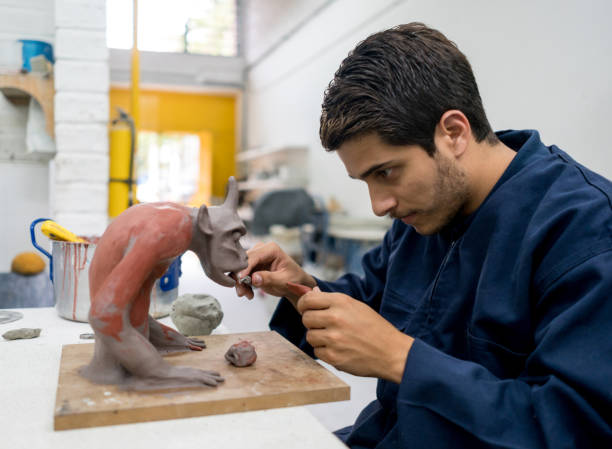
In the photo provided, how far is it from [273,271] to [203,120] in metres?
6.78

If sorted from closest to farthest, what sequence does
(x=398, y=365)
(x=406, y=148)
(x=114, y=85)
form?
(x=398, y=365), (x=406, y=148), (x=114, y=85)

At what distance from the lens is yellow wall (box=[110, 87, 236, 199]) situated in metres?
7.25

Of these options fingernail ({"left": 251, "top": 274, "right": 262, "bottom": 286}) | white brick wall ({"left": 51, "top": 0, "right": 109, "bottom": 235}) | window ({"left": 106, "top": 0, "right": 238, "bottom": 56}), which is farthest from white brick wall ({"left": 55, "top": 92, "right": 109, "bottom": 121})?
window ({"left": 106, "top": 0, "right": 238, "bottom": 56})

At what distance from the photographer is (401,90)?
0.84 meters

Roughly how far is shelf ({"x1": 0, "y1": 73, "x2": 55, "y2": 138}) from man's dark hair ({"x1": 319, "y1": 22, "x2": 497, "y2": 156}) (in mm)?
1434

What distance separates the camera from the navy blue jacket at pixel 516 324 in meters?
0.66

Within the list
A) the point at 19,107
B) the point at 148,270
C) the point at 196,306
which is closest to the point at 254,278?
the point at 196,306

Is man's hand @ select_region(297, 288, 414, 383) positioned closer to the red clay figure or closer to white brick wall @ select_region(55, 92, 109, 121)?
the red clay figure

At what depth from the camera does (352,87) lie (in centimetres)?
86

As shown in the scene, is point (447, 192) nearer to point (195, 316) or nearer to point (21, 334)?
point (195, 316)

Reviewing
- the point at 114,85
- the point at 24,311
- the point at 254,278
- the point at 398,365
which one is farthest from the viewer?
the point at 114,85

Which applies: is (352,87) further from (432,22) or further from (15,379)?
(432,22)

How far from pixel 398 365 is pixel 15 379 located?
0.60 metres

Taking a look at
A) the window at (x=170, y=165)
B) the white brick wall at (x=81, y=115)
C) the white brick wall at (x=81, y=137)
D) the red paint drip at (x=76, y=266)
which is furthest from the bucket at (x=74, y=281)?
the window at (x=170, y=165)
